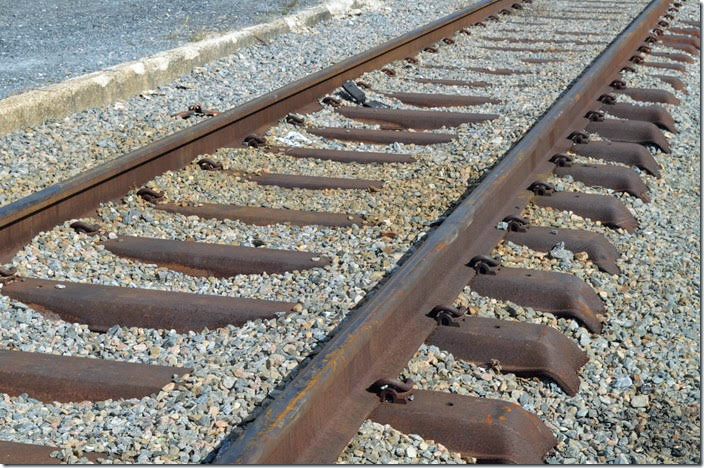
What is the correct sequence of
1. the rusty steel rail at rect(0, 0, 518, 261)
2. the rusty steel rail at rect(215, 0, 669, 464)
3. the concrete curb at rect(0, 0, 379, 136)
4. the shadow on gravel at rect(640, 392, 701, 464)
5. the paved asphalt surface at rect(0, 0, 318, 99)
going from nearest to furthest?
the rusty steel rail at rect(215, 0, 669, 464), the shadow on gravel at rect(640, 392, 701, 464), the rusty steel rail at rect(0, 0, 518, 261), the concrete curb at rect(0, 0, 379, 136), the paved asphalt surface at rect(0, 0, 318, 99)

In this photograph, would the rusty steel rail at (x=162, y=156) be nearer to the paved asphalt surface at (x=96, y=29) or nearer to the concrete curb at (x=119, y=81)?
the concrete curb at (x=119, y=81)

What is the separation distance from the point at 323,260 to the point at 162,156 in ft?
5.30

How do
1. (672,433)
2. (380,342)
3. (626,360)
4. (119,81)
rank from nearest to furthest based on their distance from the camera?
(672,433) → (380,342) → (626,360) → (119,81)

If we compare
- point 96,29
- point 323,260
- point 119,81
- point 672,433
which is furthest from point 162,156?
point 96,29

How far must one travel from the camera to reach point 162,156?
217 inches

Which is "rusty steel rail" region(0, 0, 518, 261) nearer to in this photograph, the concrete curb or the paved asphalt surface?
the concrete curb

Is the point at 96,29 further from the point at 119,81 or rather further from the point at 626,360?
the point at 626,360

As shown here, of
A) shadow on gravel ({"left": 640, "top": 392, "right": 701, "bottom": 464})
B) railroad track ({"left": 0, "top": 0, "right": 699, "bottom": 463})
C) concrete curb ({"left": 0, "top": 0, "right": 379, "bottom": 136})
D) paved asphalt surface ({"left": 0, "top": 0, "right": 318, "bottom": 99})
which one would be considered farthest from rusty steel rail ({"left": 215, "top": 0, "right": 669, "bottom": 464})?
paved asphalt surface ({"left": 0, "top": 0, "right": 318, "bottom": 99})

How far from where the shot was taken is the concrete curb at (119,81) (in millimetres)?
6770

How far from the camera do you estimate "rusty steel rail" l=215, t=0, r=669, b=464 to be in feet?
8.74

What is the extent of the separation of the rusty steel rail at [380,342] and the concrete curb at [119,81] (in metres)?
3.15

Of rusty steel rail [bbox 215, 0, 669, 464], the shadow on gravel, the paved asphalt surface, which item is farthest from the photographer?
the paved asphalt surface

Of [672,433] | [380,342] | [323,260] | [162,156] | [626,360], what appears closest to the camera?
[672,433]

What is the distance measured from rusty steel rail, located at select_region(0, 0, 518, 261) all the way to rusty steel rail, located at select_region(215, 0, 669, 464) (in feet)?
5.14
